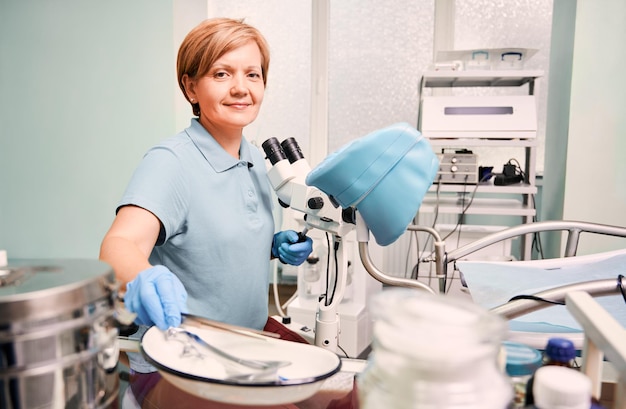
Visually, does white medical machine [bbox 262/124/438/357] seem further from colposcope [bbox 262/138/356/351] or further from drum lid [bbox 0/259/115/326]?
drum lid [bbox 0/259/115/326]

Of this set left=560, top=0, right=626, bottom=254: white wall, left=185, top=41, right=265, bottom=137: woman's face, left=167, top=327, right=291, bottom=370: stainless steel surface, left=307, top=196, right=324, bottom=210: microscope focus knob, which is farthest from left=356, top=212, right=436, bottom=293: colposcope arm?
left=560, top=0, right=626, bottom=254: white wall

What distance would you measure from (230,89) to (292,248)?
48 centimetres

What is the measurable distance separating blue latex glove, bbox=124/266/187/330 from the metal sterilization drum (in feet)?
0.58

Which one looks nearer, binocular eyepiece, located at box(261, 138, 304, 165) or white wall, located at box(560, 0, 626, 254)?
binocular eyepiece, located at box(261, 138, 304, 165)

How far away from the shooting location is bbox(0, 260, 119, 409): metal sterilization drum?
15.3 inches

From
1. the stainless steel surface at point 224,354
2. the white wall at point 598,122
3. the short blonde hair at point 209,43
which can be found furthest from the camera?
the white wall at point 598,122

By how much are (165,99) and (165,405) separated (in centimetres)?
235

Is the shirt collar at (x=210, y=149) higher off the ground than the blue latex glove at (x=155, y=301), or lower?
higher

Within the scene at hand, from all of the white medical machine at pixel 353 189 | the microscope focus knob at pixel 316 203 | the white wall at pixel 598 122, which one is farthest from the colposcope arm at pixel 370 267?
the white wall at pixel 598 122

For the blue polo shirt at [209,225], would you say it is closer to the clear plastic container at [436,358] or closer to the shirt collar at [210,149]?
the shirt collar at [210,149]

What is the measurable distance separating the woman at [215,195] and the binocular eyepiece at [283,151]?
0.11m

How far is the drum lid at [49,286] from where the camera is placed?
388mm

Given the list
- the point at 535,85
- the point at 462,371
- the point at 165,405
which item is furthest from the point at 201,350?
the point at 535,85

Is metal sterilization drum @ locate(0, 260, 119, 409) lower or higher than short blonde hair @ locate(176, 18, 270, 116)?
lower
